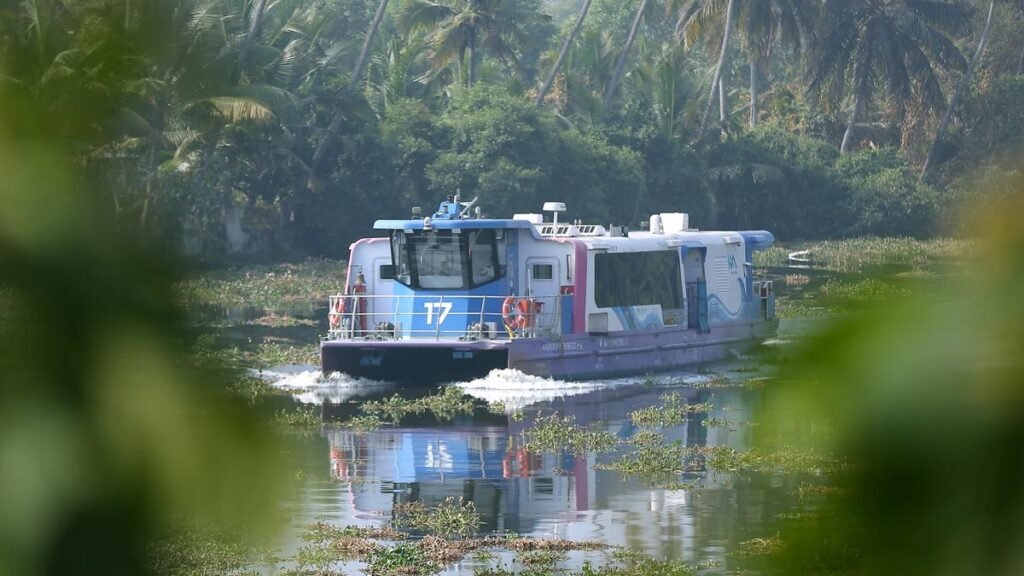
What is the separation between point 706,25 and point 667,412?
3505 centimetres

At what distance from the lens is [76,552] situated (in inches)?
93.8

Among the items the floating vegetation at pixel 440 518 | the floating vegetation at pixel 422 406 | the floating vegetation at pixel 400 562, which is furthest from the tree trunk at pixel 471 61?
the floating vegetation at pixel 400 562

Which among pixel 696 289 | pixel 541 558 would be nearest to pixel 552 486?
pixel 541 558

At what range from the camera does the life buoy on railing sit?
73.0 ft

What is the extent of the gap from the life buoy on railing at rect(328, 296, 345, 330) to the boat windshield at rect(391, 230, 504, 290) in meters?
0.98

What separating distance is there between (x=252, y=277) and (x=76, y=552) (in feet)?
123

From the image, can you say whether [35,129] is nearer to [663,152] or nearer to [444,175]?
[444,175]

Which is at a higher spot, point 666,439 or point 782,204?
point 782,204

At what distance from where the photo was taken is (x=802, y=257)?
1807 inches

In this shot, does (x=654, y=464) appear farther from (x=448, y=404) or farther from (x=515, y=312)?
(x=515, y=312)

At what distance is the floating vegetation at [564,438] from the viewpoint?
55.8ft

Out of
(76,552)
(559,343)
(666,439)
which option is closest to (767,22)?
(559,343)

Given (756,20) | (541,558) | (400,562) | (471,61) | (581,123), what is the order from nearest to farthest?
(400,562)
(541,558)
(471,61)
(756,20)
(581,123)

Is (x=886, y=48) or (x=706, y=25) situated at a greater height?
(x=706, y=25)
